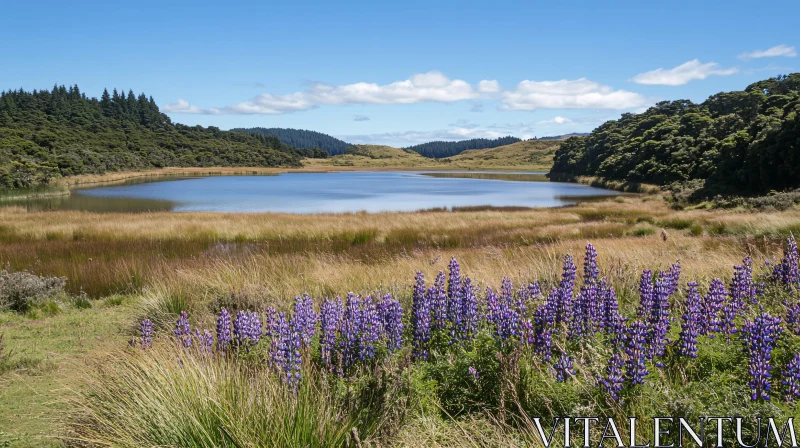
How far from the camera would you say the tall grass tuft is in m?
3.28

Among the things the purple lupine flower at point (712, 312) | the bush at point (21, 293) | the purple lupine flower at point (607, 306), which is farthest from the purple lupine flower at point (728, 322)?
the bush at point (21, 293)

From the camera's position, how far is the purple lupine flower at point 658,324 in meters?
3.67

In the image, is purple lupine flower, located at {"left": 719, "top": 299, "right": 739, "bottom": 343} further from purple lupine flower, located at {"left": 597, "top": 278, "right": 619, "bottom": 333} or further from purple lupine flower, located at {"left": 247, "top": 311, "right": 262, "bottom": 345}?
purple lupine flower, located at {"left": 247, "top": 311, "right": 262, "bottom": 345}

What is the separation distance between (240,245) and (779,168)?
102 feet

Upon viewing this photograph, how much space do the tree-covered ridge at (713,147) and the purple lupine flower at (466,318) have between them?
32.9 m

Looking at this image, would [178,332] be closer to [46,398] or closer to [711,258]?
[46,398]

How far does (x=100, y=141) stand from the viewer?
353 ft

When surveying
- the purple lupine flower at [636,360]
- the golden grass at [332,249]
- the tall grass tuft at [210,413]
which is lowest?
the golden grass at [332,249]

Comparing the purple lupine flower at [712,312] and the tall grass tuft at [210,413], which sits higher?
the purple lupine flower at [712,312]

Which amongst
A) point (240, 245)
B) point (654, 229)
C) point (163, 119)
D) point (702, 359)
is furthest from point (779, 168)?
point (163, 119)

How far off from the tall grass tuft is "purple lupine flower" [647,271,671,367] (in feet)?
6.58

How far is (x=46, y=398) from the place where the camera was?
507 centimetres

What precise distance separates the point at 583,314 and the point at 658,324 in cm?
85

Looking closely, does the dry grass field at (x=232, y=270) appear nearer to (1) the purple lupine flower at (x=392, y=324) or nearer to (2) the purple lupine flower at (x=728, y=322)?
(1) the purple lupine flower at (x=392, y=324)
